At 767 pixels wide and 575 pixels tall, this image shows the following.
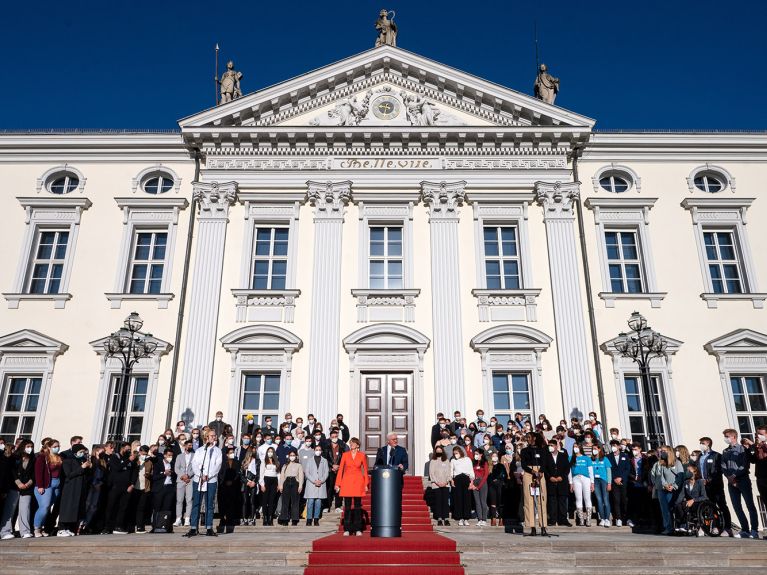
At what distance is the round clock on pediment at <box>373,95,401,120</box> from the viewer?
20422mm

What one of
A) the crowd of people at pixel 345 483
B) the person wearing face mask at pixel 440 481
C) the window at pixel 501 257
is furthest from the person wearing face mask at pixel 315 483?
the window at pixel 501 257

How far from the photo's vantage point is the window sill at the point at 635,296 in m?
18.3

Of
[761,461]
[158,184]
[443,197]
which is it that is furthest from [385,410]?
[158,184]

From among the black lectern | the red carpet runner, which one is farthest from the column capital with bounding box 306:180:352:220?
the red carpet runner

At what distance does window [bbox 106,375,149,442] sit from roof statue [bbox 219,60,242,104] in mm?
9704

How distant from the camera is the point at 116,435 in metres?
13.6

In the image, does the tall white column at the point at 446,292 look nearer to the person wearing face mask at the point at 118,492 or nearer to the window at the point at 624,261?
the window at the point at 624,261

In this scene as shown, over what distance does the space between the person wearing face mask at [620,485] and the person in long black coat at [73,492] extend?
10320mm

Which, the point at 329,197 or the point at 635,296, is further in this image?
the point at 329,197

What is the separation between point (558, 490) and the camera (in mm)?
12359

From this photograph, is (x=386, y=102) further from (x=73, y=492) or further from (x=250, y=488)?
Result: (x=73, y=492)

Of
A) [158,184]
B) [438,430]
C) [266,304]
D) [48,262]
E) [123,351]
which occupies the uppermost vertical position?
[158,184]

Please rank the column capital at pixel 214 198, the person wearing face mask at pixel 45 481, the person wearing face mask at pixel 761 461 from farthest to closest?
1. the column capital at pixel 214 198
2. the person wearing face mask at pixel 45 481
3. the person wearing face mask at pixel 761 461

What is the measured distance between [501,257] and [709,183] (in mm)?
7325
